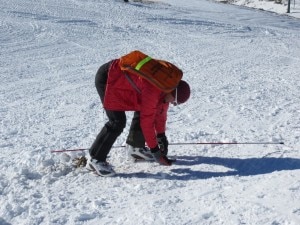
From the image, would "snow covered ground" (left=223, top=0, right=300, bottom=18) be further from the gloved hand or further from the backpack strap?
the backpack strap

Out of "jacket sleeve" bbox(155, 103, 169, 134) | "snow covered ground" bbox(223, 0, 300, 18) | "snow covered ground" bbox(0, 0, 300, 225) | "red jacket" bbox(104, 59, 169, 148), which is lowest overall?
"snow covered ground" bbox(223, 0, 300, 18)

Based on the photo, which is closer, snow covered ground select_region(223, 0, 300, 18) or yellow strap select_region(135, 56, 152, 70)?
yellow strap select_region(135, 56, 152, 70)

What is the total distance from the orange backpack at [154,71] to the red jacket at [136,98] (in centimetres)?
9

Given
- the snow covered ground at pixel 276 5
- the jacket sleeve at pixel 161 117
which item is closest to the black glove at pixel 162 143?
the jacket sleeve at pixel 161 117

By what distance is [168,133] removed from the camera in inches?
244

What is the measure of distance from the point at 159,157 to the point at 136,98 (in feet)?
2.16

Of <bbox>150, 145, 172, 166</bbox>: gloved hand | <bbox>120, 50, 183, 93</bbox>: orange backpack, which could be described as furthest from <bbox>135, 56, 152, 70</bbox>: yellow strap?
<bbox>150, 145, 172, 166</bbox>: gloved hand

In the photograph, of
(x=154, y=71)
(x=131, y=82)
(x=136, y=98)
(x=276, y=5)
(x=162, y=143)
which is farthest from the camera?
(x=276, y=5)

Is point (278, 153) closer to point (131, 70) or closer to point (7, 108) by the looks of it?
point (131, 70)

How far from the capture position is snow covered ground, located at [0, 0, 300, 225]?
3.96 metres

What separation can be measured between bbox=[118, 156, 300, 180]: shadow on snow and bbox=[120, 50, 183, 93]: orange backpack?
0.91 meters

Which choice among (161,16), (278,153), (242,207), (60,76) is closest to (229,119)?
(278,153)

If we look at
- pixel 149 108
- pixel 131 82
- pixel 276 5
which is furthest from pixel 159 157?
pixel 276 5

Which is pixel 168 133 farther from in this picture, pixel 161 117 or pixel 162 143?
pixel 161 117
